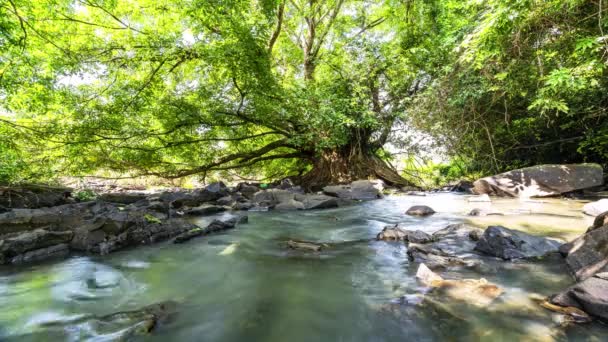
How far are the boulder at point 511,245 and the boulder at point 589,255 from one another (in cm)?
35

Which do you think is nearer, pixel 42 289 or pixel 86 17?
pixel 42 289

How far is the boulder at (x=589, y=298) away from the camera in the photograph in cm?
190

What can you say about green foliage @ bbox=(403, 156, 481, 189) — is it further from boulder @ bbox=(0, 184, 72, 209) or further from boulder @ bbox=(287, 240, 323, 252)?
boulder @ bbox=(0, 184, 72, 209)

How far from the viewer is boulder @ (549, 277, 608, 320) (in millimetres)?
1901

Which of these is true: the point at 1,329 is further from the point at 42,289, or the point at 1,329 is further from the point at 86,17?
the point at 86,17

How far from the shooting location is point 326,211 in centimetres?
774

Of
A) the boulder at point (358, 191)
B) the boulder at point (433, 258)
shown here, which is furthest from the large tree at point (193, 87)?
the boulder at point (433, 258)

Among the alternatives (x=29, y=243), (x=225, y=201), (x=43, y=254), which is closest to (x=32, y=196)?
(x=225, y=201)

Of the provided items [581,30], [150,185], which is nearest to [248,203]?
[581,30]

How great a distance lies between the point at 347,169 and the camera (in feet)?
44.5

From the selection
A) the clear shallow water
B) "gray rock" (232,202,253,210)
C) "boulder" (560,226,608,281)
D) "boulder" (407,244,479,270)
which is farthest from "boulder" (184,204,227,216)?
"boulder" (560,226,608,281)

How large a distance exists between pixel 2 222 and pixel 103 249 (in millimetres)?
1587

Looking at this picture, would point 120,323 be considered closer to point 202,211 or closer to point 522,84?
point 202,211

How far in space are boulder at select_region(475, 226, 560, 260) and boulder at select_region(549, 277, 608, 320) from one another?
3.81 ft
